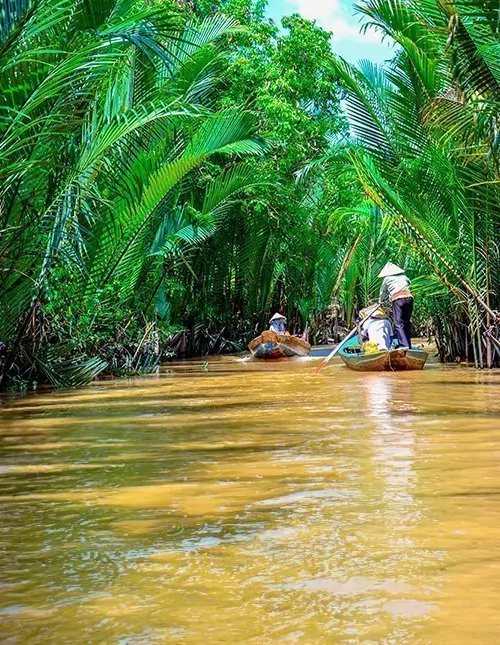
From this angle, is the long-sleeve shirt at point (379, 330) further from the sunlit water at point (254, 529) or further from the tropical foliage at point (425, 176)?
the sunlit water at point (254, 529)

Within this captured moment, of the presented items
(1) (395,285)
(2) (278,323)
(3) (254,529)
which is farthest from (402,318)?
(3) (254,529)

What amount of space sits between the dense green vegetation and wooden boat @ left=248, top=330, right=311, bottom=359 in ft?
5.91

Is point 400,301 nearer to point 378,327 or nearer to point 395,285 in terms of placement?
point 395,285

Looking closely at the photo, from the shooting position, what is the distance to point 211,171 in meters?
19.6

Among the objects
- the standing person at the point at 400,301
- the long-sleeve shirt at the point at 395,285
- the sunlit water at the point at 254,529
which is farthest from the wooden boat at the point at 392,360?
the sunlit water at the point at 254,529

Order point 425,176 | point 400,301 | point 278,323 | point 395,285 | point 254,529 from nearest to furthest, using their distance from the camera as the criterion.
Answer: point 254,529 → point 425,176 → point 400,301 → point 395,285 → point 278,323

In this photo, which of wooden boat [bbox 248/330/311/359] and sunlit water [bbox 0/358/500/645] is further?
wooden boat [bbox 248/330/311/359]

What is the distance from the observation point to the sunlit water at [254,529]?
285 cm

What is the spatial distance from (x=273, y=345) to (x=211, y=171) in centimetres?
359

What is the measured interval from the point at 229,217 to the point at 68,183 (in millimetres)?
12454

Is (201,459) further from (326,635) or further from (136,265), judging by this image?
(136,265)

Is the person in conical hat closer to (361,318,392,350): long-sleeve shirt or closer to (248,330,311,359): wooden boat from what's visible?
(248,330,311,359): wooden boat

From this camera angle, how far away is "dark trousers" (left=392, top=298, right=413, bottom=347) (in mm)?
15883

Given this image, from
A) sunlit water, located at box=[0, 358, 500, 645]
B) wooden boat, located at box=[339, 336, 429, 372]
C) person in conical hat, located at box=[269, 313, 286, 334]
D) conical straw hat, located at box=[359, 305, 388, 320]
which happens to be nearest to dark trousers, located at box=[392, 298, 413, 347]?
conical straw hat, located at box=[359, 305, 388, 320]
